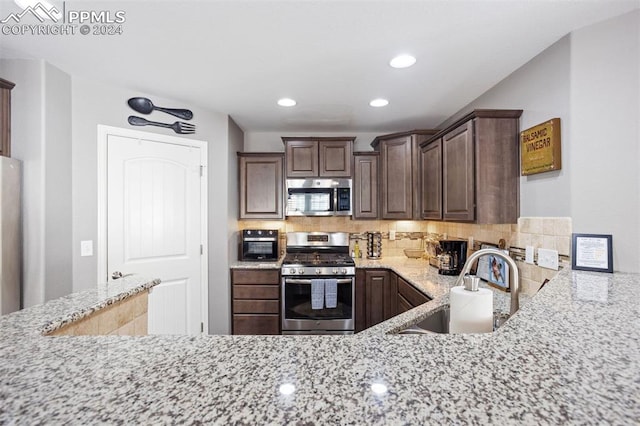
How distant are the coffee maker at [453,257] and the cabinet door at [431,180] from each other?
0.28 metres

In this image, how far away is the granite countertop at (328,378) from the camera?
1.38 ft

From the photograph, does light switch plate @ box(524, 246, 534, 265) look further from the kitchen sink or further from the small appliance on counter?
the small appliance on counter

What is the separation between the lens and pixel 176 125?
2.71 meters

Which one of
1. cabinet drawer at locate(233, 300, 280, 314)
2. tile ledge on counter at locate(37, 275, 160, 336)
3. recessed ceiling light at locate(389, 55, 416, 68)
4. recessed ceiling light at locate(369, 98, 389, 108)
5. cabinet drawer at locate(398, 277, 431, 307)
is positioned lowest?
cabinet drawer at locate(233, 300, 280, 314)

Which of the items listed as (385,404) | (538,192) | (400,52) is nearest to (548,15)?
(400,52)

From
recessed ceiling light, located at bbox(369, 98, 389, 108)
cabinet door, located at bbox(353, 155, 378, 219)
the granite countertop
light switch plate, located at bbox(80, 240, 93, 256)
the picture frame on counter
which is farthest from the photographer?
cabinet door, located at bbox(353, 155, 378, 219)

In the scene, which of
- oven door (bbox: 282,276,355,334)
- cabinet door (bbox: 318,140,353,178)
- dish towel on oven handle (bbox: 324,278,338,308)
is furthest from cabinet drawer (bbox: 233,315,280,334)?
cabinet door (bbox: 318,140,353,178)

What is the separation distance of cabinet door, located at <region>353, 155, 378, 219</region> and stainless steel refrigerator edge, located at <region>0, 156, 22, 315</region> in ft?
9.10

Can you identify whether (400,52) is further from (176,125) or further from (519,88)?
(176,125)

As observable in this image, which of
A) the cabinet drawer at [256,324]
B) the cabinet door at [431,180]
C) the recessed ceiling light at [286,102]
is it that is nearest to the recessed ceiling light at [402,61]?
the cabinet door at [431,180]

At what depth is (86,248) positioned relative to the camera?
226 cm

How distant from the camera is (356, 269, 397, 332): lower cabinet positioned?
3.14 m

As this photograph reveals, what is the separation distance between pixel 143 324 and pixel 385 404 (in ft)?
4.15

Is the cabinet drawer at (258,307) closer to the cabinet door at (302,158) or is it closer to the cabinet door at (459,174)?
the cabinet door at (302,158)
